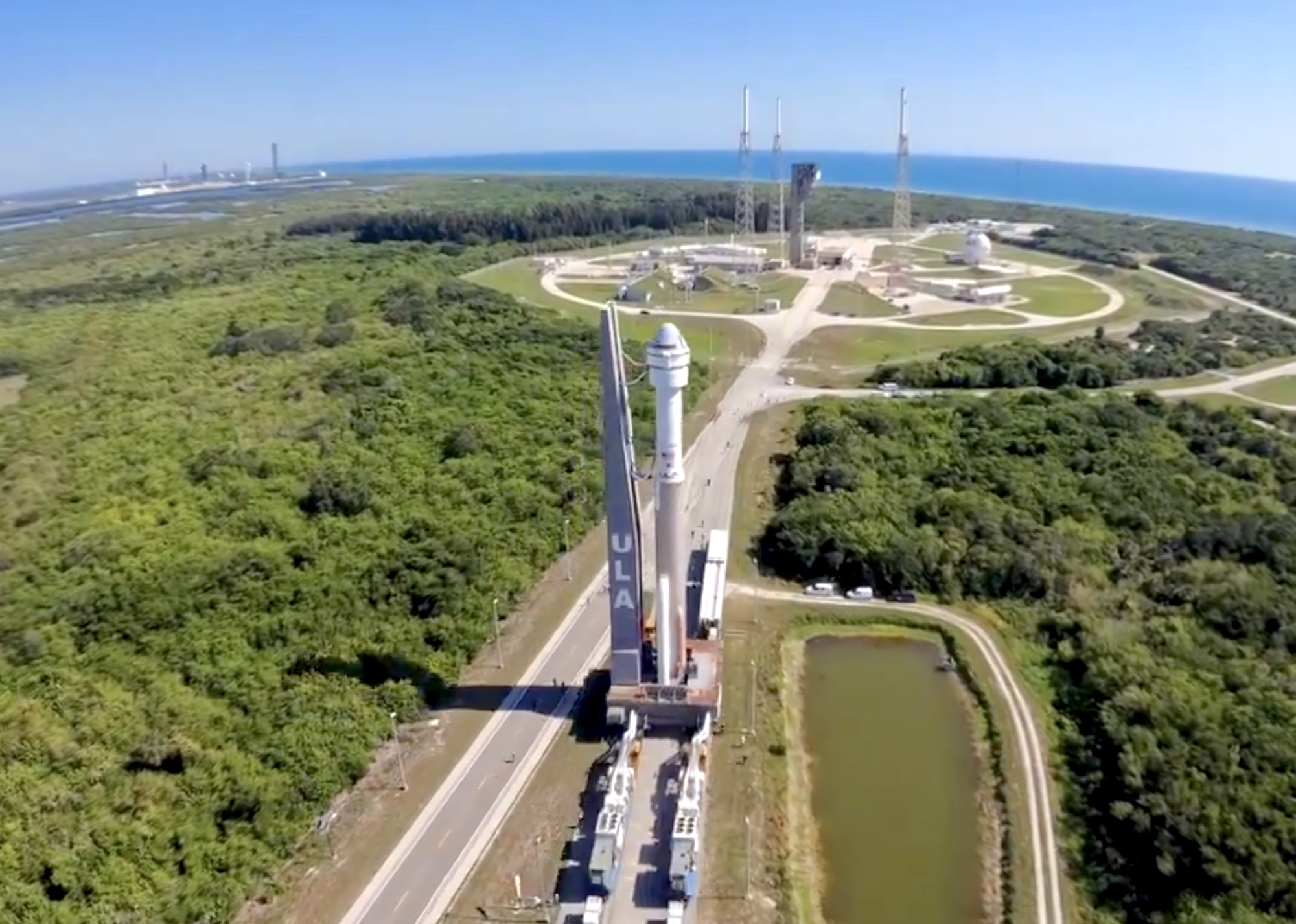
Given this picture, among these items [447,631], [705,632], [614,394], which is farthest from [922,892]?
[447,631]

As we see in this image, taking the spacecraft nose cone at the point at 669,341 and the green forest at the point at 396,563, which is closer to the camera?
the green forest at the point at 396,563

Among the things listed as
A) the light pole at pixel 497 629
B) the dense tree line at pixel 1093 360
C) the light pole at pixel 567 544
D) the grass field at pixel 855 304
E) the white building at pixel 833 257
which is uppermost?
the white building at pixel 833 257

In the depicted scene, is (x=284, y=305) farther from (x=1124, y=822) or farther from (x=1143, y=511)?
(x=1124, y=822)

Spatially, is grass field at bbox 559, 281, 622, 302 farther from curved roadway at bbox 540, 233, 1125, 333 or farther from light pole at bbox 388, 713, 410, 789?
light pole at bbox 388, 713, 410, 789

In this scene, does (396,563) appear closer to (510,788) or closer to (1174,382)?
(510,788)

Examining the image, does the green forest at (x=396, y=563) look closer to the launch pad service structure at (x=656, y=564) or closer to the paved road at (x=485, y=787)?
the paved road at (x=485, y=787)

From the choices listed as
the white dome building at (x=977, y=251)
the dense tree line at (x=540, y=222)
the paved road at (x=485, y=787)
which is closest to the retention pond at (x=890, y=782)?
the paved road at (x=485, y=787)

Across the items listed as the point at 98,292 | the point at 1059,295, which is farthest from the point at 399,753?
the point at 98,292
